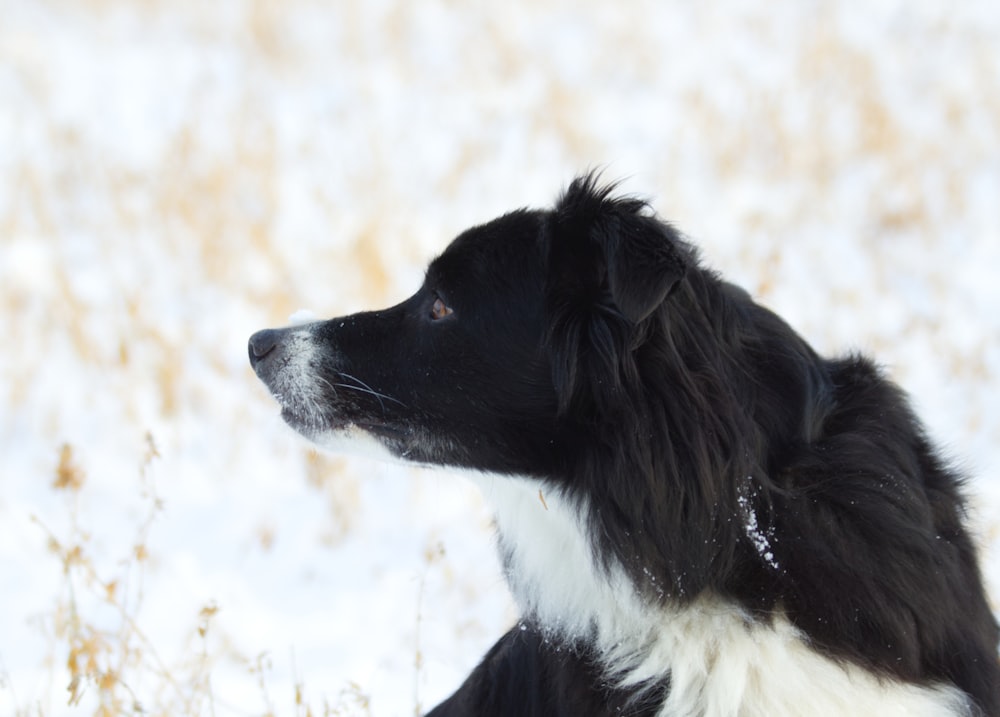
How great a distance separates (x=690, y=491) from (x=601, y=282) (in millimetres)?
577

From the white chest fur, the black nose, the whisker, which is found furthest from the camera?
the black nose

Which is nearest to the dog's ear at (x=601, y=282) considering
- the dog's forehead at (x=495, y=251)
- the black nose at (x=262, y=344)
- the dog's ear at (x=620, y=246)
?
the dog's ear at (x=620, y=246)

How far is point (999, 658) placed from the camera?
8.27 ft

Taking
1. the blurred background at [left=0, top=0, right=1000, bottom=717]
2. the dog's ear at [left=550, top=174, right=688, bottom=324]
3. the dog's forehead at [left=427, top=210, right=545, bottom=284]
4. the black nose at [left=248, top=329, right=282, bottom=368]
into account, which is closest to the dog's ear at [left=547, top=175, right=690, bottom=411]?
the dog's ear at [left=550, top=174, right=688, bottom=324]

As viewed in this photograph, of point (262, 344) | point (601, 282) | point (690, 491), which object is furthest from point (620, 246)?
point (262, 344)

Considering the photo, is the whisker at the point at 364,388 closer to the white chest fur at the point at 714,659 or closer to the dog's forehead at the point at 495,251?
the dog's forehead at the point at 495,251

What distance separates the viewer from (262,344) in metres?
3.04

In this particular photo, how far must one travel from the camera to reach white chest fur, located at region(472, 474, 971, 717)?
7.51 feet

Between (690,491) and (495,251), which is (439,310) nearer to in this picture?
(495,251)

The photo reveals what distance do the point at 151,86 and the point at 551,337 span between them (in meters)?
10.0

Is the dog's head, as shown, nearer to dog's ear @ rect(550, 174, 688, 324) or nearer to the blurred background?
dog's ear @ rect(550, 174, 688, 324)

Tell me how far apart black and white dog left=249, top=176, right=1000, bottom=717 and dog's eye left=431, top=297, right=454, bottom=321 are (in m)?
0.09

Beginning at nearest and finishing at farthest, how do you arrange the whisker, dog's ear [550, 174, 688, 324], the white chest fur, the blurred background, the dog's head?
dog's ear [550, 174, 688, 324]
the white chest fur
the dog's head
the whisker
the blurred background

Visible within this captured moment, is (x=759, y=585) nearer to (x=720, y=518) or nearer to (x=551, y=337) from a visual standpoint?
(x=720, y=518)
